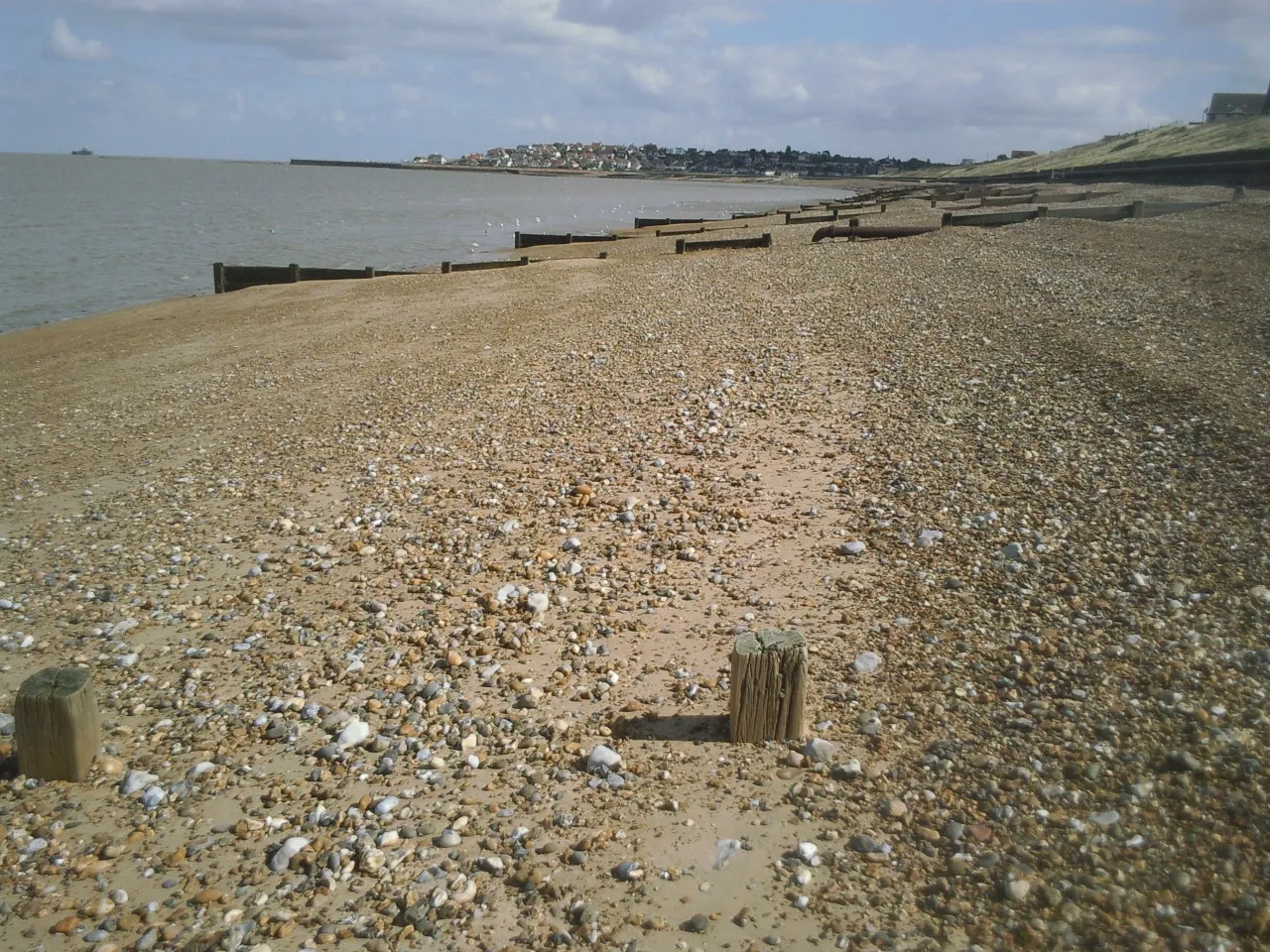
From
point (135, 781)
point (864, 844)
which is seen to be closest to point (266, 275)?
point (135, 781)

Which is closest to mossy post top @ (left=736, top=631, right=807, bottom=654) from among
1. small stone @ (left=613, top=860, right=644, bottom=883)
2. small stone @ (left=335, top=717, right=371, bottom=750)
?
small stone @ (left=613, top=860, right=644, bottom=883)

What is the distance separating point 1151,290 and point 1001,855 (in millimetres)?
11418

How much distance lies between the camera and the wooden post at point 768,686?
4160mm

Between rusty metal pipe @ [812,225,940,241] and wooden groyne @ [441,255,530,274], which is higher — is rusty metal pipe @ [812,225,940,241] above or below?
above

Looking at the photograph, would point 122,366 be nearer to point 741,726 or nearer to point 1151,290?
point 741,726

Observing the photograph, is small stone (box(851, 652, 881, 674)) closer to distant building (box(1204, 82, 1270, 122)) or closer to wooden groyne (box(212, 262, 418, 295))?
wooden groyne (box(212, 262, 418, 295))

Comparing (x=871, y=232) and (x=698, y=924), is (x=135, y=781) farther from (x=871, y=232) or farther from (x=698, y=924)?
(x=871, y=232)

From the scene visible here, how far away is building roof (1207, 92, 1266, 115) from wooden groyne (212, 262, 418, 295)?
8319cm

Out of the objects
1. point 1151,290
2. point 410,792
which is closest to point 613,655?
point 410,792

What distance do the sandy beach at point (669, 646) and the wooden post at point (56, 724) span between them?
115 millimetres

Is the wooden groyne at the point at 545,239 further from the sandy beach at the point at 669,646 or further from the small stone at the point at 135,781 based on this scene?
the small stone at the point at 135,781

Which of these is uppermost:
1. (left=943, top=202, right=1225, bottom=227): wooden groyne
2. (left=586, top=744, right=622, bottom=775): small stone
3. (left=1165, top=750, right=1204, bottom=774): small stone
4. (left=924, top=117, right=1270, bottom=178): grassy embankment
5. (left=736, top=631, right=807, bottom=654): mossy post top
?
(left=924, top=117, right=1270, bottom=178): grassy embankment

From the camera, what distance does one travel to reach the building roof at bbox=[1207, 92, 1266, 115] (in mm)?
79312

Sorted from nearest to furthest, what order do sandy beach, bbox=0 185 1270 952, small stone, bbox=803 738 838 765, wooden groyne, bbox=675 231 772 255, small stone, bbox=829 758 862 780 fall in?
1. sandy beach, bbox=0 185 1270 952
2. small stone, bbox=829 758 862 780
3. small stone, bbox=803 738 838 765
4. wooden groyne, bbox=675 231 772 255
